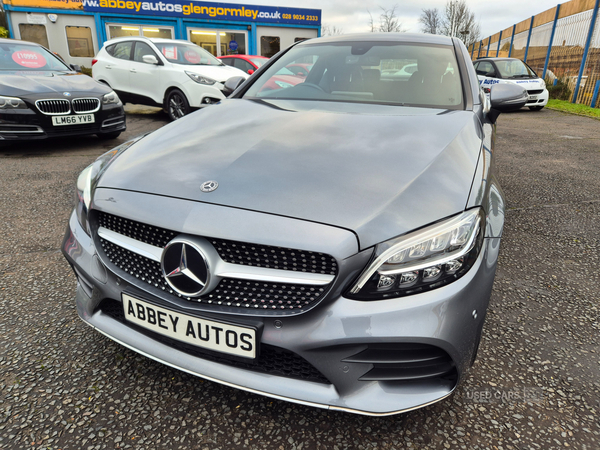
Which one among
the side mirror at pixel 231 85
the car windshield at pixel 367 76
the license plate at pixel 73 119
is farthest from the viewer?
the license plate at pixel 73 119

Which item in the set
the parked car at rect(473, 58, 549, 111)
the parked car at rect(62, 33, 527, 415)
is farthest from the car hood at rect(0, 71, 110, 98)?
the parked car at rect(473, 58, 549, 111)

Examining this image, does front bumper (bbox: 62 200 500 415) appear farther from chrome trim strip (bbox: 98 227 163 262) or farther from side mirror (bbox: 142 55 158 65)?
side mirror (bbox: 142 55 158 65)

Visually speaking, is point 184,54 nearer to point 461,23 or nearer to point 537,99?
point 537,99

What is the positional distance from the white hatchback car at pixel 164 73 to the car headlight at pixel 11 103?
2.68 meters

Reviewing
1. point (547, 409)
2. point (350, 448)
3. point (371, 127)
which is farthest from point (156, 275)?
point (547, 409)

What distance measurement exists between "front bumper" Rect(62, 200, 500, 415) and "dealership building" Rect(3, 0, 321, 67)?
18.7m

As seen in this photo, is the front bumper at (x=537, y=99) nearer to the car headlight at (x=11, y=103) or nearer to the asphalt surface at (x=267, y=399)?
the asphalt surface at (x=267, y=399)

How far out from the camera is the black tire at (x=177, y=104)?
23.5 ft

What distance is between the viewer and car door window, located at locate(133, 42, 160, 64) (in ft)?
25.3

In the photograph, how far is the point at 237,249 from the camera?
1.22m

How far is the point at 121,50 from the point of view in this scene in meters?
8.24

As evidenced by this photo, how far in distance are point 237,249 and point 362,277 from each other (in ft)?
1.21

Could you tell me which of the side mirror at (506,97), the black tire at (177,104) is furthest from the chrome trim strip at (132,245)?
the black tire at (177,104)

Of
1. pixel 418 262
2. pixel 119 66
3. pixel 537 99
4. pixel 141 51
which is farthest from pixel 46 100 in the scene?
pixel 537 99
